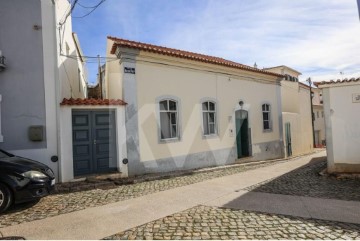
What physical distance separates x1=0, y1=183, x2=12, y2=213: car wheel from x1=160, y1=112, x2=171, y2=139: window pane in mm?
5588

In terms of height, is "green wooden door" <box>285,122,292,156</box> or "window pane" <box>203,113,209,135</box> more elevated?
"window pane" <box>203,113,209,135</box>

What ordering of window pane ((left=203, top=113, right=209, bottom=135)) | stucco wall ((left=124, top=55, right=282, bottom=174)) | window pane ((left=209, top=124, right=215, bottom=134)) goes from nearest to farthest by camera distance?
stucco wall ((left=124, top=55, right=282, bottom=174)), window pane ((left=203, top=113, right=209, bottom=135)), window pane ((left=209, top=124, right=215, bottom=134))

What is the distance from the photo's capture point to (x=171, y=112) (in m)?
10.8

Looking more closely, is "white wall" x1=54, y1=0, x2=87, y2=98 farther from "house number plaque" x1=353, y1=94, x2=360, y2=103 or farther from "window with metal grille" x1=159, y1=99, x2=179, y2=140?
"house number plaque" x1=353, y1=94, x2=360, y2=103

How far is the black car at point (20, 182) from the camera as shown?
5680 mm

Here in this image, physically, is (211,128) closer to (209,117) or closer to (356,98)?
(209,117)

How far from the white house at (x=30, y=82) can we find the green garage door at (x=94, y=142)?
66 centimetres

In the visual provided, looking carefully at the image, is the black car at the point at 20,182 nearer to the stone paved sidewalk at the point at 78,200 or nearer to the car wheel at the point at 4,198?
the car wheel at the point at 4,198

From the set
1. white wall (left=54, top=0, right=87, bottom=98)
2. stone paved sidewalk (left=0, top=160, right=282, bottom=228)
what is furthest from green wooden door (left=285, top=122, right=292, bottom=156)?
white wall (left=54, top=0, right=87, bottom=98)

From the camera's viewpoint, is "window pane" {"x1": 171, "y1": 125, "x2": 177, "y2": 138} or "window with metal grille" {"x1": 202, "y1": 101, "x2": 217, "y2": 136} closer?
"window pane" {"x1": 171, "y1": 125, "x2": 177, "y2": 138}

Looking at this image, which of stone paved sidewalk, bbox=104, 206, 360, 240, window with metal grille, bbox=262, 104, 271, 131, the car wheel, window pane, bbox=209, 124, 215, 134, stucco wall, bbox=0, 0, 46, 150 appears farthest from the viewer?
window with metal grille, bbox=262, 104, 271, 131

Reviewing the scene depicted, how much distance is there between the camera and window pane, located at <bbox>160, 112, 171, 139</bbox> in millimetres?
10461

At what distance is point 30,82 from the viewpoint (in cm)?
817

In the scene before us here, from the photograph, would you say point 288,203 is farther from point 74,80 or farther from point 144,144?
point 74,80
